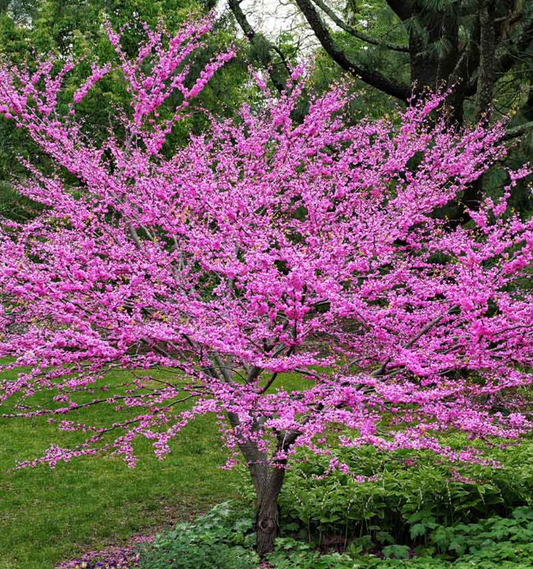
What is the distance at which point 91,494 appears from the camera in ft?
22.4

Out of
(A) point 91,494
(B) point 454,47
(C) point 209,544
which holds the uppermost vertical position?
(B) point 454,47

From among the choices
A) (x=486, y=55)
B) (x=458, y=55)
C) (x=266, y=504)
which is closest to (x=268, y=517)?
(x=266, y=504)

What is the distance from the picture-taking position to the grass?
5.71 metres

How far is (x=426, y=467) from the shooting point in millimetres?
5465

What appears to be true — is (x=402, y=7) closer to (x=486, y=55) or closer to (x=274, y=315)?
(x=486, y=55)

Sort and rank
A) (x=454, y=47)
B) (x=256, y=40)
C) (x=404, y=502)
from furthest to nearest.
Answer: (x=256, y=40) < (x=454, y=47) < (x=404, y=502)

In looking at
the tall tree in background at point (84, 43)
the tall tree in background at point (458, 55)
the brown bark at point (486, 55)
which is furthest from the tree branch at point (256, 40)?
the tall tree in background at point (84, 43)

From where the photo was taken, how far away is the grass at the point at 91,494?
571cm

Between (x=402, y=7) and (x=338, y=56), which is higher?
(x=402, y=7)

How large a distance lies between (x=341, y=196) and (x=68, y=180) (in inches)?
486

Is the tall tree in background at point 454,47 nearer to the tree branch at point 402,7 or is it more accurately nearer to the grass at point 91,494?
the tree branch at point 402,7

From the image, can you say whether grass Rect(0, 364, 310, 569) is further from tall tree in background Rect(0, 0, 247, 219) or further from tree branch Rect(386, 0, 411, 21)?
tall tree in background Rect(0, 0, 247, 219)

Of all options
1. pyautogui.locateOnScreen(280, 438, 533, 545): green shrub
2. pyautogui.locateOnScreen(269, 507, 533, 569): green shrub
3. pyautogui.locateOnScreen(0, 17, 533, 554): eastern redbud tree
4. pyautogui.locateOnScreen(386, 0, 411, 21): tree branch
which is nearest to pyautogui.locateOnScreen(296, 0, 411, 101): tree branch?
pyautogui.locateOnScreen(386, 0, 411, 21): tree branch

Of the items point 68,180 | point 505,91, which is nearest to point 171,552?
point 505,91
